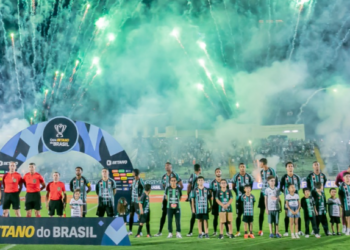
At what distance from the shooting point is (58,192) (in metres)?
10.7

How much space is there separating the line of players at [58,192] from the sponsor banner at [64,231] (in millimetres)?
1890

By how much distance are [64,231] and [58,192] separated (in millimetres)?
2957

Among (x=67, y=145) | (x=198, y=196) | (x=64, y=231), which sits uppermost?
(x=67, y=145)

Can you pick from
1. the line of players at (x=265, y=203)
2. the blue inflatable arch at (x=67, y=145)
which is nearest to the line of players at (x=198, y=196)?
the line of players at (x=265, y=203)

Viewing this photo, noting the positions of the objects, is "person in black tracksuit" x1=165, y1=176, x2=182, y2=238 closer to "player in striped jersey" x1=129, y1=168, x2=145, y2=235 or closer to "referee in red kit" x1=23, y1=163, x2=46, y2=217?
"player in striped jersey" x1=129, y1=168, x2=145, y2=235

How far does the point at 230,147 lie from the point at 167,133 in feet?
27.0

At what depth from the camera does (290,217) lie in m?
9.23

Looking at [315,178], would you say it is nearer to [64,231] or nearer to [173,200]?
[173,200]

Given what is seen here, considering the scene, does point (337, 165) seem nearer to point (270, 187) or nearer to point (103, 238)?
point (270, 187)

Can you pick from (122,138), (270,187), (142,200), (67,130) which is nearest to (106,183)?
(142,200)

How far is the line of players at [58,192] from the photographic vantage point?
10.1m

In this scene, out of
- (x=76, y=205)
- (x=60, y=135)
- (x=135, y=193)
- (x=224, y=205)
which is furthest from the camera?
(x=60, y=135)

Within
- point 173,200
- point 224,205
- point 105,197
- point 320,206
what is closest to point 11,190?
point 105,197

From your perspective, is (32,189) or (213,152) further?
(213,152)
